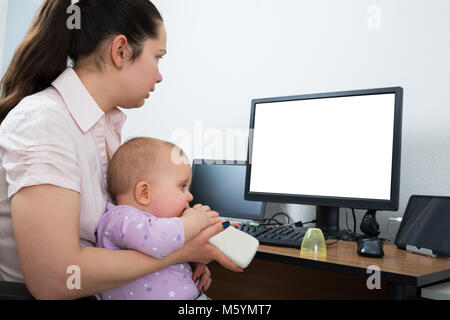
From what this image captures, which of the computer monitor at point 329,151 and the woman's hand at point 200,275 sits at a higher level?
the computer monitor at point 329,151

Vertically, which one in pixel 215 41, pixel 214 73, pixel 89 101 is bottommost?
pixel 89 101

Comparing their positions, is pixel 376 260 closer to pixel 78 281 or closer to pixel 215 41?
pixel 78 281

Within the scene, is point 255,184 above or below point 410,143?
below

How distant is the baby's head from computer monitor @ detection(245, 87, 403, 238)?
56 centimetres

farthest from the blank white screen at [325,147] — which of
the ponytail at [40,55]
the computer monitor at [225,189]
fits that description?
the ponytail at [40,55]

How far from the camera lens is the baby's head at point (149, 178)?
93 cm

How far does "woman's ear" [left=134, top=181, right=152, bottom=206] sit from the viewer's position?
3.04 ft

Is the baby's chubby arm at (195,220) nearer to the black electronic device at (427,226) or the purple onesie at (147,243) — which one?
the purple onesie at (147,243)

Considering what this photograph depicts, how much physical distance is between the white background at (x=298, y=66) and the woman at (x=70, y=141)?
2.78ft

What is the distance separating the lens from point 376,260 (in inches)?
39.8

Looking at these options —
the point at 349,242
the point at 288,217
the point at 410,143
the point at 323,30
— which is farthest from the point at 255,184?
the point at 323,30

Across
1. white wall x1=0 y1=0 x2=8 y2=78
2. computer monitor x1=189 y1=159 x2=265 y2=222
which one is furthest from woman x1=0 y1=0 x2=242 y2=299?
white wall x1=0 y1=0 x2=8 y2=78

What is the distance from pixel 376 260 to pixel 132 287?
572 mm
